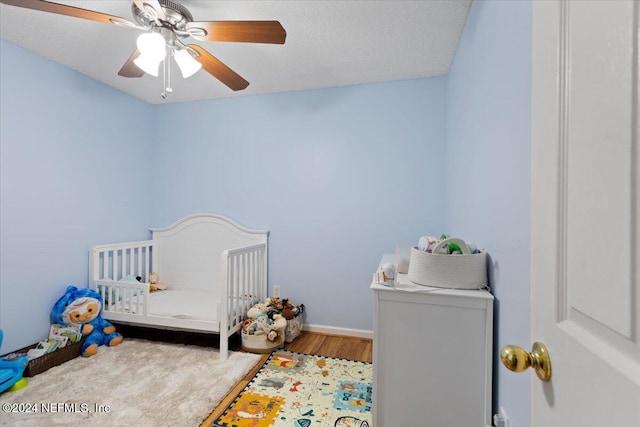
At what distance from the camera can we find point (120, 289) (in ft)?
8.43

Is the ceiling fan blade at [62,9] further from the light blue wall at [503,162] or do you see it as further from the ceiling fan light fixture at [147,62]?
the light blue wall at [503,162]

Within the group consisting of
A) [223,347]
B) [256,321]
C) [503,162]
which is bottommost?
[223,347]

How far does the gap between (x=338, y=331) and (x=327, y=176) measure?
1.46 metres

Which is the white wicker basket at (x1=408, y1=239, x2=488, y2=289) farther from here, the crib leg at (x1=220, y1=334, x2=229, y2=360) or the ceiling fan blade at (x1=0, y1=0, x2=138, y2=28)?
the ceiling fan blade at (x1=0, y1=0, x2=138, y2=28)

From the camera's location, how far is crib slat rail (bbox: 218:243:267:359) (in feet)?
7.28

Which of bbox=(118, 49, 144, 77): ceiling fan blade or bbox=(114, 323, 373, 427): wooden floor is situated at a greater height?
bbox=(118, 49, 144, 77): ceiling fan blade

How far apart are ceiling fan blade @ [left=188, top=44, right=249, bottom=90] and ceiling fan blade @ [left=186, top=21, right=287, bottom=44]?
0.49ft

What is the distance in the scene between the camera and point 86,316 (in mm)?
2266

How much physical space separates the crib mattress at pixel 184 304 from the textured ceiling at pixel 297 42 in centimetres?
201

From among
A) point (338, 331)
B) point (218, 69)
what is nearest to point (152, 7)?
point (218, 69)

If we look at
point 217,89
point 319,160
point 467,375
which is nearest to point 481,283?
point 467,375

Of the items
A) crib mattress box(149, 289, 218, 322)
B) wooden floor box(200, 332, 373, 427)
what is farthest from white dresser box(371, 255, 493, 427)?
crib mattress box(149, 289, 218, 322)

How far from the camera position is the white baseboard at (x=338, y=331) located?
2.63 metres

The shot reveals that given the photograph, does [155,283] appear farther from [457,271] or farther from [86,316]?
[457,271]
